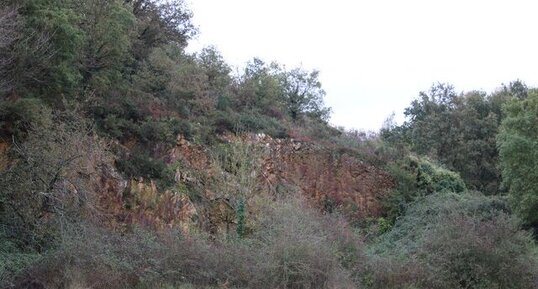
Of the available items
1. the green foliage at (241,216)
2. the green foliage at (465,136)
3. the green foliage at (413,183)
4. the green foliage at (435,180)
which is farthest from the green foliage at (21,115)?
the green foliage at (465,136)

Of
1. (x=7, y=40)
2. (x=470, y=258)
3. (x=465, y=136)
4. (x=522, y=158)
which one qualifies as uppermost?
(x=465, y=136)

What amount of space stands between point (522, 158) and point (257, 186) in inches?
563

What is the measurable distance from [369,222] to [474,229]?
471 inches

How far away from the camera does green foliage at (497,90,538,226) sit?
1179 inches

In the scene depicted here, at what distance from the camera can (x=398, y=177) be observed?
32719 millimetres

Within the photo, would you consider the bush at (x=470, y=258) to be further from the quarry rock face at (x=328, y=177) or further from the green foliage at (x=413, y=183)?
the green foliage at (x=413, y=183)

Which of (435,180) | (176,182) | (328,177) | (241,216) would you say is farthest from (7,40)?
(435,180)

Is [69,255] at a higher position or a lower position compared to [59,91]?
lower

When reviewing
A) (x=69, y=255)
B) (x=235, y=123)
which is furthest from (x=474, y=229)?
(x=235, y=123)

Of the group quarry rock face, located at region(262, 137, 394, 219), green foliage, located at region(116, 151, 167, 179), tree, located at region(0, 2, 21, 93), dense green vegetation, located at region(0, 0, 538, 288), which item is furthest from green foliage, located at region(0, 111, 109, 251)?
quarry rock face, located at region(262, 137, 394, 219)

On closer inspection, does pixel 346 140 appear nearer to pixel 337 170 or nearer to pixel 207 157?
pixel 337 170

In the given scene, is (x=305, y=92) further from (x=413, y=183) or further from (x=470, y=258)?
(x=470, y=258)

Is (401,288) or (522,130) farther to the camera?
(522,130)

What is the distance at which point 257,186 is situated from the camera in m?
26.0
